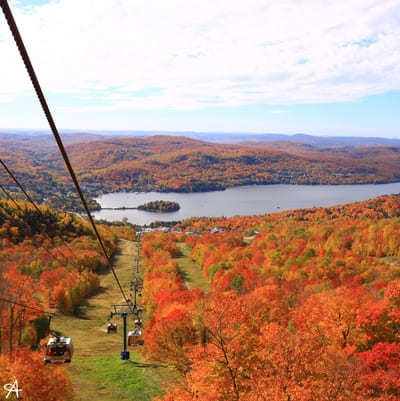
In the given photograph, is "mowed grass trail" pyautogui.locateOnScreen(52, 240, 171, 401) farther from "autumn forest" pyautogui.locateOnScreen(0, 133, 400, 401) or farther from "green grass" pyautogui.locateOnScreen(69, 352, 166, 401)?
"autumn forest" pyautogui.locateOnScreen(0, 133, 400, 401)

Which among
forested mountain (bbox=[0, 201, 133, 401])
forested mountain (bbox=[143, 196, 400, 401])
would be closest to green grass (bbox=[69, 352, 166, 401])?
forested mountain (bbox=[143, 196, 400, 401])

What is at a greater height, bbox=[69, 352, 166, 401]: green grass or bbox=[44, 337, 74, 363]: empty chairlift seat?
bbox=[44, 337, 74, 363]: empty chairlift seat

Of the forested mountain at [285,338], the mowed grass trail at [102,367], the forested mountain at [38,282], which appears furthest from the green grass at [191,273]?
the mowed grass trail at [102,367]

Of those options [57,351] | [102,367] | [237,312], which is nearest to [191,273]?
[237,312]

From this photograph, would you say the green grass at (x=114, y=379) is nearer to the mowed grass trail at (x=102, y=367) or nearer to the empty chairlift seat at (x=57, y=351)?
the mowed grass trail at (x=102, y=367)

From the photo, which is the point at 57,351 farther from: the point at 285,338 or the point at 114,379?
the point at 114,379

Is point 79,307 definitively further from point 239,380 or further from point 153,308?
point 239,380
